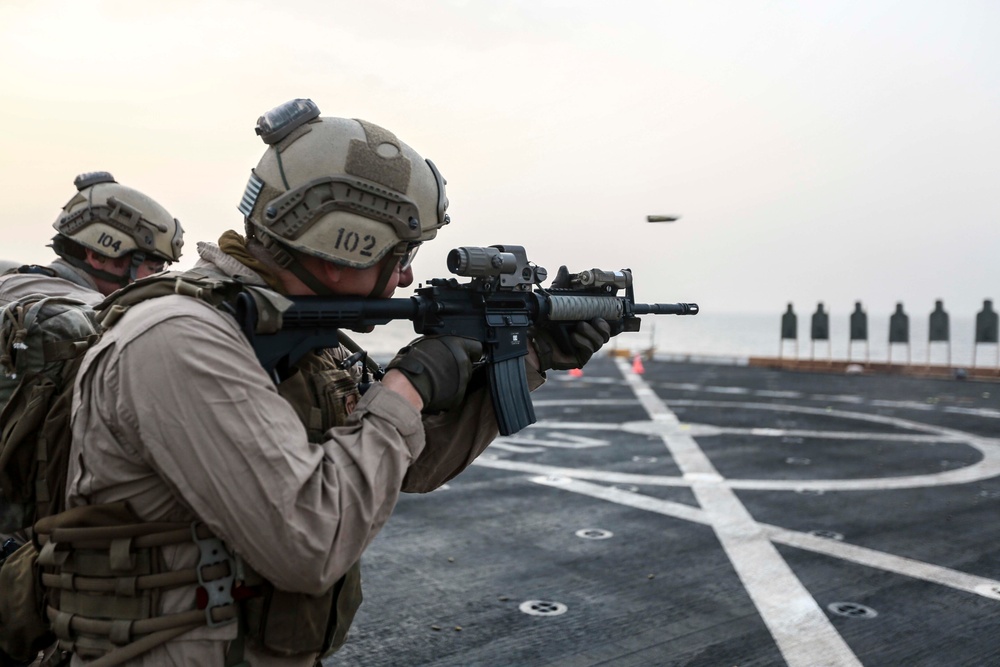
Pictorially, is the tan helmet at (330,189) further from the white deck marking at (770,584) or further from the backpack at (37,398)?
the white deck marking at (770,584)

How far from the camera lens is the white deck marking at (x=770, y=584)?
4754mm

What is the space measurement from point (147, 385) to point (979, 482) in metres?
10.2

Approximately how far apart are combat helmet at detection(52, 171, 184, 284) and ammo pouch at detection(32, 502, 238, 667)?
283 centimetres

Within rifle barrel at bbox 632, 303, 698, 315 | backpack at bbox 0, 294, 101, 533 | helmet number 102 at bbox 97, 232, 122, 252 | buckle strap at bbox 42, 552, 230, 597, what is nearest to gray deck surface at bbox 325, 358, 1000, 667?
rifle barrel at bbox 632, 303, 698, 315

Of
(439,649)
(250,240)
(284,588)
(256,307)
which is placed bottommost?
(439,649)

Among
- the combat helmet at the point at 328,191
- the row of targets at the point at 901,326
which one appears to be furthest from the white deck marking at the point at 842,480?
the row of targets at the point at 901,326

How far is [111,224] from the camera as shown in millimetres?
4578

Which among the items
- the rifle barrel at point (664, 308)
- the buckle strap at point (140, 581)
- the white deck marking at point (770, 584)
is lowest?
the white deck marking at point (770, 584)

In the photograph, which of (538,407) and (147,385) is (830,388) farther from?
(147,385)

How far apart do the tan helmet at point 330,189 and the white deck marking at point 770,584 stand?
370cm

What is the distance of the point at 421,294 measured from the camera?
9.15 feet

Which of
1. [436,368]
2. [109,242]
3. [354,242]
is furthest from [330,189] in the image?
[109,242]

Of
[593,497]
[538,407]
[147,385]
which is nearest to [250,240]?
[147,385]

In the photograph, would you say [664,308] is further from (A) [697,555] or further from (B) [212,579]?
(A) [697,555]
